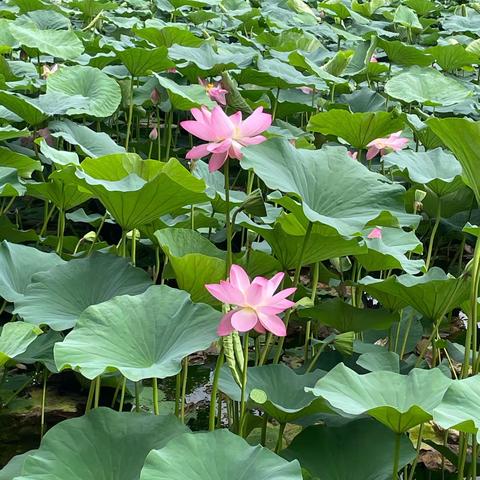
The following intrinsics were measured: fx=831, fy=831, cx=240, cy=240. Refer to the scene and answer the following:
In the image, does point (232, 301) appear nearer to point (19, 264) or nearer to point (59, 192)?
point (19, 264)

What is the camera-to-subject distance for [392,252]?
1.46m

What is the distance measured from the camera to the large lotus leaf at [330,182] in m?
1.29

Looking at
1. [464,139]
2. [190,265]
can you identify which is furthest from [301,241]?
[464,139]

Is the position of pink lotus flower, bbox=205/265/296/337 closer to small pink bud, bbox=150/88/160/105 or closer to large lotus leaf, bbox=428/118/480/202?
large lotus leaf, bbox=428/118/480/202

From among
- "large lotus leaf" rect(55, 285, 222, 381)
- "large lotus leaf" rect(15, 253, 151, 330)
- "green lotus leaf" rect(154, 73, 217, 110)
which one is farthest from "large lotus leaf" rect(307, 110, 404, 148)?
"large lotus leaf" rect(55, 285, 222, 381)

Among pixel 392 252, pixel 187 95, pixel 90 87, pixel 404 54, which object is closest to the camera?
pixel 392 252

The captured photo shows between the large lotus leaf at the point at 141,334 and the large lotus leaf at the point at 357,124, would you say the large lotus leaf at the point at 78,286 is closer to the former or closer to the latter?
the large lotus leaf at the point at 141,334

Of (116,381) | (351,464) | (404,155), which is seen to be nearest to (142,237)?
(116,381)

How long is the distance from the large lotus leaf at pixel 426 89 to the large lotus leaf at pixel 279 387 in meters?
1.36

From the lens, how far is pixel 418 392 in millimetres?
1123

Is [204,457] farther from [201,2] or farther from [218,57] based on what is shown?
[201,2]

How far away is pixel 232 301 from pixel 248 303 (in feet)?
0.07

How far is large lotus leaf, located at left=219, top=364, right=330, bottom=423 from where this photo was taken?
46.9 inches

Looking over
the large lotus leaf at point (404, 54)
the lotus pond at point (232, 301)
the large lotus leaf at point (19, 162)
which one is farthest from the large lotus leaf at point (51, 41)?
the large lotus leaf at point (404, 54)
